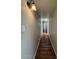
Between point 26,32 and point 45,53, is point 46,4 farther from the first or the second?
point 45,53

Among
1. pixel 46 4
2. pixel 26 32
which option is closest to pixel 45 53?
pixel 46 4

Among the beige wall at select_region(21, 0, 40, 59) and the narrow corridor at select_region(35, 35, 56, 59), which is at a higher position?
the beige wall at select_region(21, 0, 40, 59)

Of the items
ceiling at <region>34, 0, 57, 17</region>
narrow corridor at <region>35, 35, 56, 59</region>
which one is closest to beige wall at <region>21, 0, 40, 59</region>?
ceiling at <region>34, 0, 57, 17</region>

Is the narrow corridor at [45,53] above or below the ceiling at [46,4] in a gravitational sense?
below

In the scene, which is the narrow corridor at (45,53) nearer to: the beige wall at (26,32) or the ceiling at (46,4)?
the beige wall at (26,32)

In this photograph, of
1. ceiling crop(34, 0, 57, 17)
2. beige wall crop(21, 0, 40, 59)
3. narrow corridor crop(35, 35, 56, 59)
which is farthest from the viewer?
narrow corridor crop(35, 35, 56, 59)

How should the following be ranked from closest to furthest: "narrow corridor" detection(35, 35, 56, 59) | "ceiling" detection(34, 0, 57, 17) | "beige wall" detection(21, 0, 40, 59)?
"beige wall" detection(21, 0, 40, 59) < "ceiling" detection(34, 0, 57, 17) < "narrow corridor" detection(35, 35, 56, 59)

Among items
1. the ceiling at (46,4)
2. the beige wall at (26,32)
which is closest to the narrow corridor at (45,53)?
the beige wall at (26,32)

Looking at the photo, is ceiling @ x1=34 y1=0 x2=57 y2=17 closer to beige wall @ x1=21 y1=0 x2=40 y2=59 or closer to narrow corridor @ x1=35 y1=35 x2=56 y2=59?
beige wall @ x1=21 y1=0 x2=40 y2=59

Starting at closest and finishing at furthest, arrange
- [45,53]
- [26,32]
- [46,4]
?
[26,32] → [46,4] → [45,53]

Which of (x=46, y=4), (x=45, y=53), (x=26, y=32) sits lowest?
(x=45, y=53)
